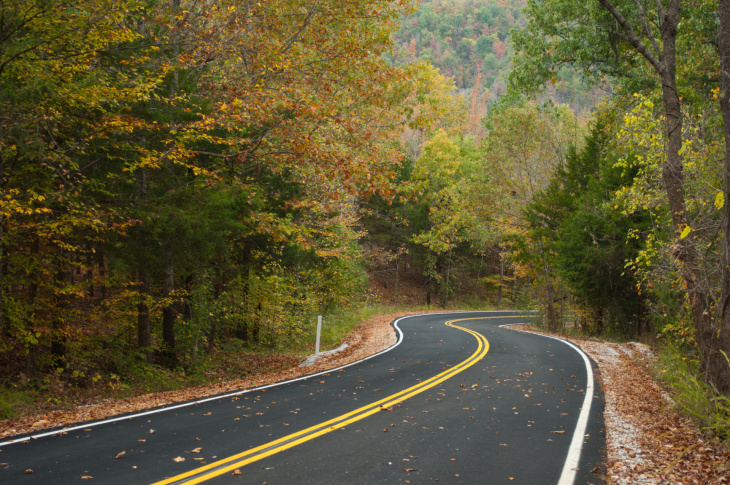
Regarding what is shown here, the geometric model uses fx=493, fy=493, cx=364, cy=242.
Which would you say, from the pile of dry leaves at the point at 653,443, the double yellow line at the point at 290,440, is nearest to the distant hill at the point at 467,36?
the pile of dry leaves at the point at 653,443

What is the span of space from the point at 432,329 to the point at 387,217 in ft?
54.7

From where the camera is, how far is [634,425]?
24.1 feet

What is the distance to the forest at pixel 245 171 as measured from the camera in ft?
27.6

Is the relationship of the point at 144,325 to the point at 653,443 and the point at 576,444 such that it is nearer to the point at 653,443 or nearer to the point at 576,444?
the point at 576,444

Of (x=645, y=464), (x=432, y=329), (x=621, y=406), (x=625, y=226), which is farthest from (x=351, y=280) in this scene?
(x=645, y=464)

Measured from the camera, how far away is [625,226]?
65.1 feet

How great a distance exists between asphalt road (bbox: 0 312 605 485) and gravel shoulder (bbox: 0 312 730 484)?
298 mm

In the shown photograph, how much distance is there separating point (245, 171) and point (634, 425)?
35.6ft

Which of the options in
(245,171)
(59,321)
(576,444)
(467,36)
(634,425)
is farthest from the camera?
(467,36)

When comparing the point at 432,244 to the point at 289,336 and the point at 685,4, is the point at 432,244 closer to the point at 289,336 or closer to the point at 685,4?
the point at 289,336

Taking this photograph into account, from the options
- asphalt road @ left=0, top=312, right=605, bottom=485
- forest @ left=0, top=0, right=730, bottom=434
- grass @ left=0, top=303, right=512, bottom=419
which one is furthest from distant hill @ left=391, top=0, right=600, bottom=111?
asphalt road @ left=0, top=312, right=605, bottom=485

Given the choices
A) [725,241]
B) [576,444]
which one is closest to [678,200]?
[725,241]

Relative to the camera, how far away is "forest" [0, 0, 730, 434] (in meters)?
8.40

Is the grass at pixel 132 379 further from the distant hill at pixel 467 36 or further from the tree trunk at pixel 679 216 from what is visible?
the distant hill at pixel 467 36
